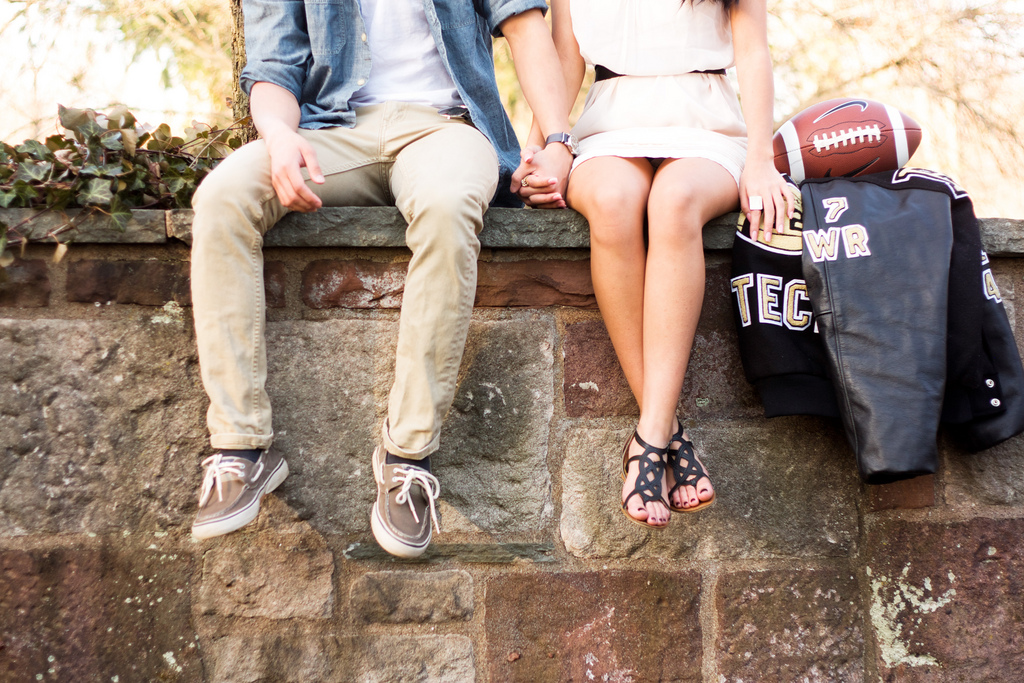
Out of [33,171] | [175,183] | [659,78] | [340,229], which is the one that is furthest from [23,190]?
[659,78]

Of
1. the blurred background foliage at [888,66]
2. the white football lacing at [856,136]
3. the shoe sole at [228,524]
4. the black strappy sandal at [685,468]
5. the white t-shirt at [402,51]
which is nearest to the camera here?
the shoe sole at [228,524]

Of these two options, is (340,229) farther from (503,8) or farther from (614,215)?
(503,8)

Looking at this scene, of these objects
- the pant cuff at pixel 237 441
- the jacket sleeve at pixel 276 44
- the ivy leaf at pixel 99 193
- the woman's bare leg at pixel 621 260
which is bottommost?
the pant cuff at pixel 237 441

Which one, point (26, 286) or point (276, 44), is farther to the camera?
point (276, 44)

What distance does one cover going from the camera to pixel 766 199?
170 centimetres

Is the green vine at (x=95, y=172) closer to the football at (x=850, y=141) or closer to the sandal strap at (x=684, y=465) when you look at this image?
the sandal strap at (x=684, y=465)

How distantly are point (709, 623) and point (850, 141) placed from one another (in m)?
1.18

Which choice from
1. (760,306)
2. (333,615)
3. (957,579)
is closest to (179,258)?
(333,615)

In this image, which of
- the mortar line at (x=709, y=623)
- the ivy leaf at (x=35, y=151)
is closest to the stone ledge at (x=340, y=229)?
the ivy leaf at (x=35, y=151)

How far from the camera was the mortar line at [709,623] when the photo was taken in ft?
5.82

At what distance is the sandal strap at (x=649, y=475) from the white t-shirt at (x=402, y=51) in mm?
986

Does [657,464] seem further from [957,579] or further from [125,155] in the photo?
[125,155]

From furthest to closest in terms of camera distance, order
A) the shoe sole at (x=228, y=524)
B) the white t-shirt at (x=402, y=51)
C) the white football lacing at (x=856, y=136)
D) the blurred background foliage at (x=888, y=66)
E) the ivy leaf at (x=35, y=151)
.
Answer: the blurred background foliage at (x=888, y=66), the white t-shirt at (x=402, y=51), the white football lacing at (x=856, y=136), the ivy leaf at (x=35, y=151), the shoe sole at (x=228, y=524)

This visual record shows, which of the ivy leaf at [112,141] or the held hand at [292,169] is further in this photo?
the ivy leaf at [112,141]
